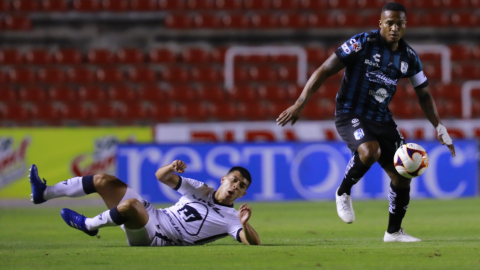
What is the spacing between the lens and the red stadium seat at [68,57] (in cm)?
1812

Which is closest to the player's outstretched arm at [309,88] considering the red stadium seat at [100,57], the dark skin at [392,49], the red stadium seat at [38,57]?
the dark skin at [392,49]

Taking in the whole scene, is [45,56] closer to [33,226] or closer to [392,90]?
[33,226]

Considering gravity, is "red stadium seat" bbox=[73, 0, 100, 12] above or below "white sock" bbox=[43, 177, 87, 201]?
above

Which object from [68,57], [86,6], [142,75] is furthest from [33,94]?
[86,6]

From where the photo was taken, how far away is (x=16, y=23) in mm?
19172

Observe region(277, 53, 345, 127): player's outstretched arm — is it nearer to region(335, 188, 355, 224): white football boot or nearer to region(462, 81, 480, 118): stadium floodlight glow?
region(335, 188, 355, 224): white football boot

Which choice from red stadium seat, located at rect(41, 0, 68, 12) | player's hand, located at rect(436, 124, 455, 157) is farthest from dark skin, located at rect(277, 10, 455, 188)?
red stadium seat, located at rect(41, 0, 68, 12)

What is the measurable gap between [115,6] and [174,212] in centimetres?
1433

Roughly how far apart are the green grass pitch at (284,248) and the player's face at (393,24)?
1932 mm

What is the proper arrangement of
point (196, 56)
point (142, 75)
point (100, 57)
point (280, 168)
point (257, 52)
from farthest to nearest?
point (100, 57), point (196, 56), point (142, 75), point (257, 52), point (280, 168)

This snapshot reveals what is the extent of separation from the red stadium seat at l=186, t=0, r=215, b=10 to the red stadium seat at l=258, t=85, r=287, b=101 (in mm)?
3933

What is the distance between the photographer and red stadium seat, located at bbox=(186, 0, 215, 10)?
770 inches

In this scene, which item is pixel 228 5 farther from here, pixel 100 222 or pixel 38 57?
pixel 100 222

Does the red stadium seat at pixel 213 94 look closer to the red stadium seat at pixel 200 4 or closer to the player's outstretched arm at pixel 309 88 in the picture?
the red stadium seat at pixel 200 4
